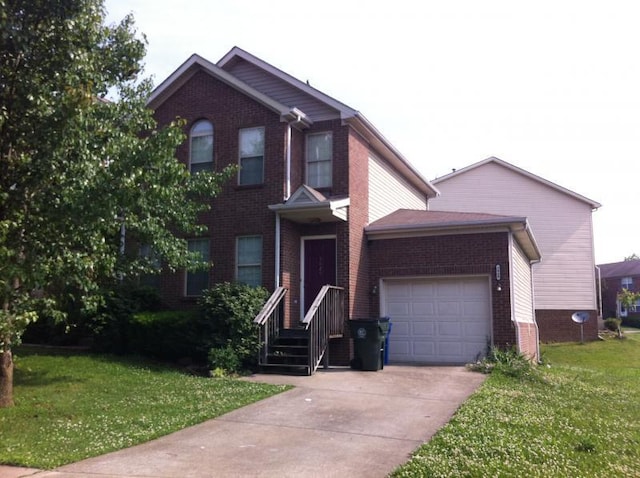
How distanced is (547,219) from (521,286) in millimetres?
13239

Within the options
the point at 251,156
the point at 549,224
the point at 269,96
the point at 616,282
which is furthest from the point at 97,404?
the point at 616,282

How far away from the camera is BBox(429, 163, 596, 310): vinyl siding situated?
2838 cm

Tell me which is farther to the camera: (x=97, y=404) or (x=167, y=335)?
(x=167, y=335)

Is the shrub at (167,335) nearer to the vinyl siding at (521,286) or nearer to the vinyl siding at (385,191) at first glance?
the vinyl siding at (385,191)

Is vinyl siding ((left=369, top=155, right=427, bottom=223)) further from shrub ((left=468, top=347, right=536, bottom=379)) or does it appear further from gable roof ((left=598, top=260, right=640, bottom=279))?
gable roof ((left=598, top=260, right=640, bottom=279))

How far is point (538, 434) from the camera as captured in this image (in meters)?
7.31

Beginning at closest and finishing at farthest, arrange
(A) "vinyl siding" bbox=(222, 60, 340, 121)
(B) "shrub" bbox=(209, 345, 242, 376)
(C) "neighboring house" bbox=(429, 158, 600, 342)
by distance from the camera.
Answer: (B) "shrub" bbox=(209, 345, 242, 376)
(A) "vinyl siding" bbox=(222, 60, 340, 121)
(C) "neighboring house" bbox=(429, 158, 600, 342)

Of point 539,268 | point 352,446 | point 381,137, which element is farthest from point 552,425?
point 539,268

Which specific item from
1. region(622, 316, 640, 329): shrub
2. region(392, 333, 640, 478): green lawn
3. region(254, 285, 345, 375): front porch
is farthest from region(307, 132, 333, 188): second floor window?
region(622, 316, 640, 329): shrub

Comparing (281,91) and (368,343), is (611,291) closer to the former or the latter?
(281,91)

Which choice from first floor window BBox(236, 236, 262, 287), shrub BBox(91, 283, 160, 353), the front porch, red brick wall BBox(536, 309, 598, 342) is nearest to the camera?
the front porch

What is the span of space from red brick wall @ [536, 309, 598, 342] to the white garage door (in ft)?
48.0

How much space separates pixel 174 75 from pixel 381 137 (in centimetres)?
578

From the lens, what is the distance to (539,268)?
2870 centimetres
